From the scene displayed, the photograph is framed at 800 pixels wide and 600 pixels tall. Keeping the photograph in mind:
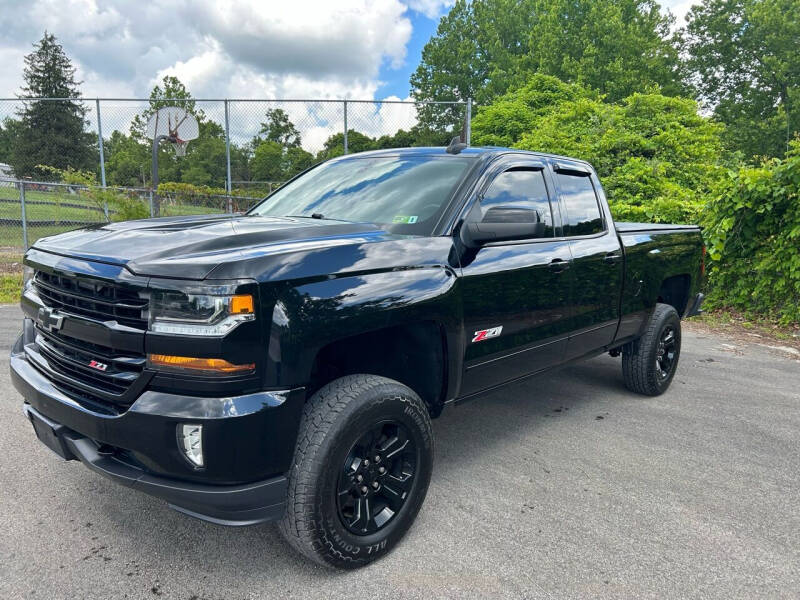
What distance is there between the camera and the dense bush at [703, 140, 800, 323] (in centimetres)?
710

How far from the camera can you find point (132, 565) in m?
2.36

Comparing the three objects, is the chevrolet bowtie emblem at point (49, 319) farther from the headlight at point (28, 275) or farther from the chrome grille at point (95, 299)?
the headlight at point (28, 275)

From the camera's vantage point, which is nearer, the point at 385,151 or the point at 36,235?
the point at 385,151

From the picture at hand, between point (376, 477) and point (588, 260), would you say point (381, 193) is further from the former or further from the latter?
point (376, 477)

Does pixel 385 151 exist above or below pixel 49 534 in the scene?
above

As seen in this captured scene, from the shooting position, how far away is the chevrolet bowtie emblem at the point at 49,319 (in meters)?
2.37

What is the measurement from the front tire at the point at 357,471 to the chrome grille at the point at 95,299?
2.47ft

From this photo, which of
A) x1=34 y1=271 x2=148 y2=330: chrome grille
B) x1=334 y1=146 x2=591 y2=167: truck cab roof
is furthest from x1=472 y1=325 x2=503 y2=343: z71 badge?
x1=34 y1=271 x2=148 y2=330: chrome grille

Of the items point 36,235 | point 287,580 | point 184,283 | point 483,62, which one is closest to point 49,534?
point 287,580

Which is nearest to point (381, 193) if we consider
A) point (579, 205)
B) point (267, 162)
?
point (579, 205)

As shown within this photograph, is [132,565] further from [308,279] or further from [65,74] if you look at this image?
[65,74]

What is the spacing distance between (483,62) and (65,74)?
154ft

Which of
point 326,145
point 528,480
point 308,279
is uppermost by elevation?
point 326,145

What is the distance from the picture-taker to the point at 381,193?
3.30 meters
